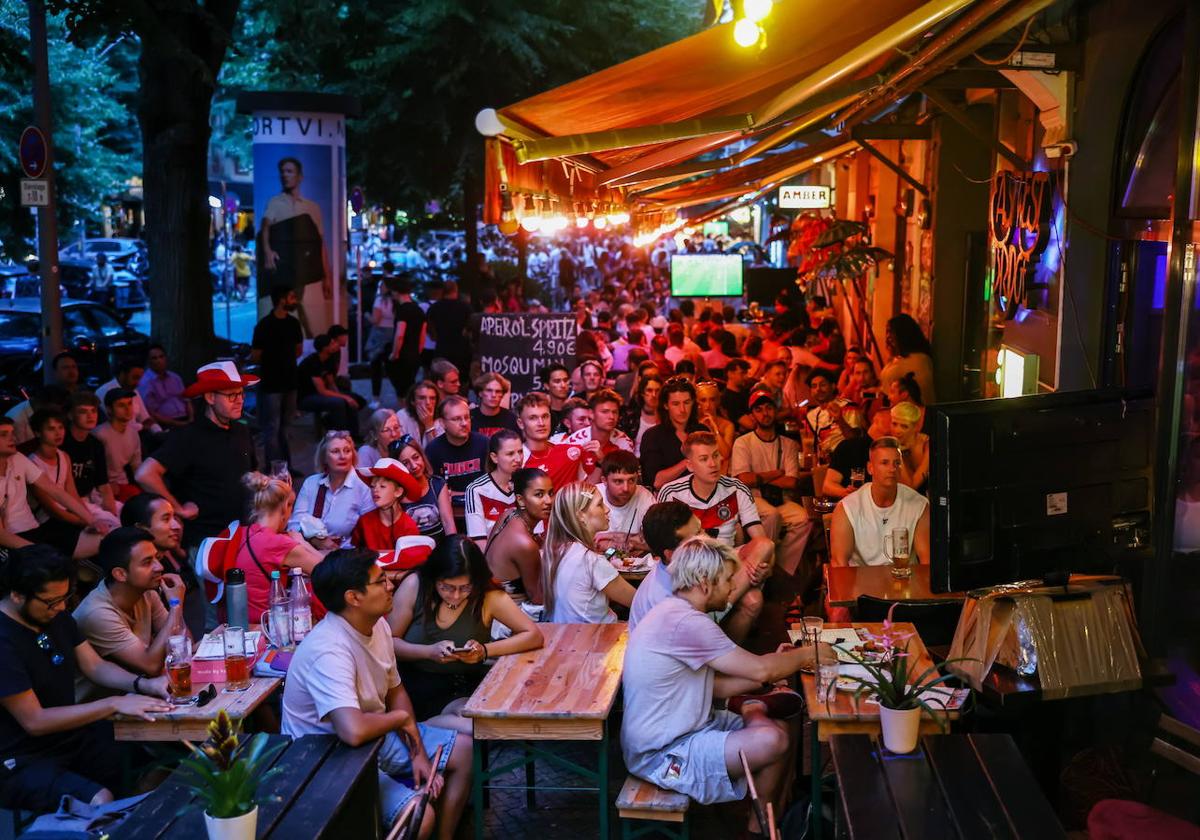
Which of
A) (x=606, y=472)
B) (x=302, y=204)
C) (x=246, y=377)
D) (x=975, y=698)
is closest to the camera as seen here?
(x=975, y=698)

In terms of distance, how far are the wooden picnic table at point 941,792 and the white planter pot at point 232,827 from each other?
1.93m

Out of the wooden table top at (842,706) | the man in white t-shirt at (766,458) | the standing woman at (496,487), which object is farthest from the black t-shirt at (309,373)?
the wooden table top at (842,706)

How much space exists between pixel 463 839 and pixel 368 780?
132cm

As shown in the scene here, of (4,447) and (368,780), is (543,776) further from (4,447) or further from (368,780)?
(4,447)

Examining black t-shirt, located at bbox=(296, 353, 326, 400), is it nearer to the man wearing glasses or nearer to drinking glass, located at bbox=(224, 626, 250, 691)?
the man wearing glasses

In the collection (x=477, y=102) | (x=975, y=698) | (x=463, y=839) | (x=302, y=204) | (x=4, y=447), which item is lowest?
(x=463, y=839)

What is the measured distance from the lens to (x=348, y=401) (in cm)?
1534

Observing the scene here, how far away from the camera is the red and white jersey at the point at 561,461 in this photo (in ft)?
30.8

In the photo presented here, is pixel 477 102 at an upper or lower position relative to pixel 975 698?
upper

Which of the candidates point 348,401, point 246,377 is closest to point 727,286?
point 348,401

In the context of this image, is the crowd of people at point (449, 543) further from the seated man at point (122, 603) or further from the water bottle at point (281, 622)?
the water bottle at point (281, 622)

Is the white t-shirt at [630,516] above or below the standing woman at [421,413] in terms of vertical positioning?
below

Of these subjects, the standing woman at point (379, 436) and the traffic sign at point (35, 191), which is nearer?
the standing woman at point (379, 436)

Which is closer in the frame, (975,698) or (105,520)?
(975,698)
